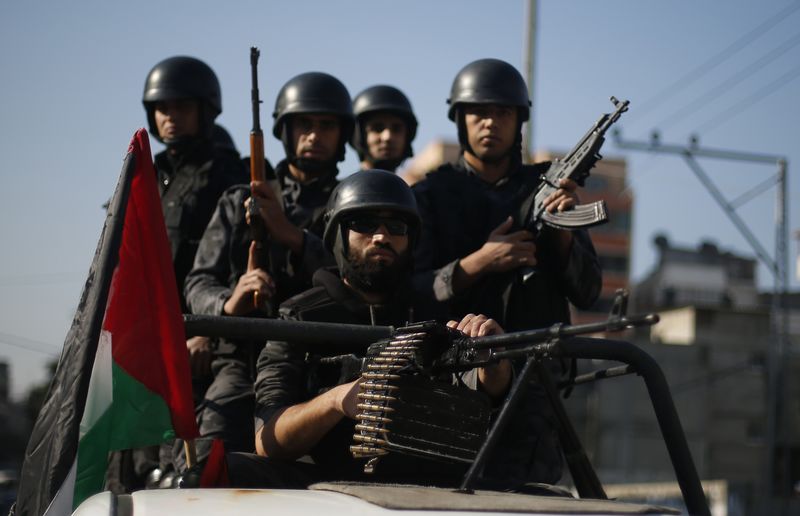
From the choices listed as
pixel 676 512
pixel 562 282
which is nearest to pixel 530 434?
pixel 562 282

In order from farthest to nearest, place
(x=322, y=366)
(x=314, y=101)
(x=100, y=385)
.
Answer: (x=314, y=101)
(x=322, y=366)
(x=100, y=385)

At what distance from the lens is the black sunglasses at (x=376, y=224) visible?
4.71 m

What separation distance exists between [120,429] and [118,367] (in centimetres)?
21

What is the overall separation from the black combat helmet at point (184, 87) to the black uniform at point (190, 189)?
15cm

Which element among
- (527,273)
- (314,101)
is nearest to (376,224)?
(527,273)

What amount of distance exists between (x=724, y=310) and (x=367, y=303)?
47.0 metres

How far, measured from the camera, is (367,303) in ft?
15.5

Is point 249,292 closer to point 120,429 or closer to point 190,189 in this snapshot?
point 120,429

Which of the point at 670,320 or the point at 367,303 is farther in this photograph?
the point at 670,320

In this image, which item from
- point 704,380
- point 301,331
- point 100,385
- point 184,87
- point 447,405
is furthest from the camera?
point 704,380

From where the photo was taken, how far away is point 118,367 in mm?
4074

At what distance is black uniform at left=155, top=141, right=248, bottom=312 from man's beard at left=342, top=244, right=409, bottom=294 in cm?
169

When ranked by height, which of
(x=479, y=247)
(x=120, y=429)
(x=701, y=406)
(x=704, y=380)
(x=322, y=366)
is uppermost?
(x=479, y=247)

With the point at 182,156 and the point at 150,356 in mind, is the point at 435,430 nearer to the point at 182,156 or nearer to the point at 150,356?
the point at 150,356
